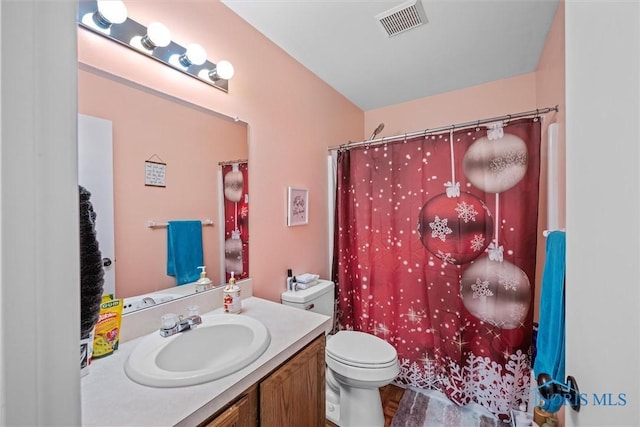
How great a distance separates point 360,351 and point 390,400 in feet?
1.89

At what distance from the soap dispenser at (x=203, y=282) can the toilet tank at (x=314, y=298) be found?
0.51m

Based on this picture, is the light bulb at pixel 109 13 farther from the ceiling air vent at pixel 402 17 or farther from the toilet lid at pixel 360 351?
the toilet lid at pixel 360 351

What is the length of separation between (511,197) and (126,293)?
1.96 m

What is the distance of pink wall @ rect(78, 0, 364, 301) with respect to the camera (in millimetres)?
1102

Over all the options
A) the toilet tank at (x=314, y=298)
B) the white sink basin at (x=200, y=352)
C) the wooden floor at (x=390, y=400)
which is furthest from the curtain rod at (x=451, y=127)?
the wooden floor at (x=390, y=400)

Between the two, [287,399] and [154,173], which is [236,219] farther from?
[287,399]

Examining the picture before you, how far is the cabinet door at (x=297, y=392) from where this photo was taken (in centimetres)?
87

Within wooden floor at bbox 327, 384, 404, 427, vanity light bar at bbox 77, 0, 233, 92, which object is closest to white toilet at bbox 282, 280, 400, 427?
wooden floor at bbox 327, 384, 404, 427

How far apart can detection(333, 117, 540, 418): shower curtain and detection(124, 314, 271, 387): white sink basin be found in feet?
3.65

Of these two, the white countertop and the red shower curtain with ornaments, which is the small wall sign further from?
the white countertop

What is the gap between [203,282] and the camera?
4.22 feet

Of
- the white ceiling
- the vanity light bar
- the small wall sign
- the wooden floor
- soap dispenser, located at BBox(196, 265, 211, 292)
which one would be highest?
the white ceiling
